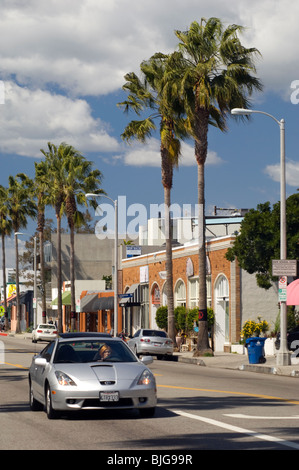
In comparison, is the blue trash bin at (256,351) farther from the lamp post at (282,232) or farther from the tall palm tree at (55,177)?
the tall palm tree at (55,177)

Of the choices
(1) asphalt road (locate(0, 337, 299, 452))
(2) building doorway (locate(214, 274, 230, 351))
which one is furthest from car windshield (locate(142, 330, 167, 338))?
(1) asphalt road (locate(0, 337, 299, 452))

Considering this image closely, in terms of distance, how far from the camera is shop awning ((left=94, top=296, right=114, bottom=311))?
6625 centimetres

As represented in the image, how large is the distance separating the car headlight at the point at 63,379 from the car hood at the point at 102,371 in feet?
0.19

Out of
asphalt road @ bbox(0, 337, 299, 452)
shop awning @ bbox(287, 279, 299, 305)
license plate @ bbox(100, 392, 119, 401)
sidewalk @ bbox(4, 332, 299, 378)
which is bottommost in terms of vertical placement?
sidewalk @ bbox(4, 332, 299, 378)

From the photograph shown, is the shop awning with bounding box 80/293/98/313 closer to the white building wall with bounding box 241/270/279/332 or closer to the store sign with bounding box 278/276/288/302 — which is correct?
the white building wall with bounding box 241/270/279/332

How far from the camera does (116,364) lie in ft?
43.9

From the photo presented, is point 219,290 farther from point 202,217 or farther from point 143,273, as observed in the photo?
point 143,273

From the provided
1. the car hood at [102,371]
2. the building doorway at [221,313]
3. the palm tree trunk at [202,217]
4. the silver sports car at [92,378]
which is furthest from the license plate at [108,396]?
the building doorway at [221,313]

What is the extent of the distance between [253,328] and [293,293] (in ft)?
23.4

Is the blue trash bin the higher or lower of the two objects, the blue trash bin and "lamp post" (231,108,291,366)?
the lower

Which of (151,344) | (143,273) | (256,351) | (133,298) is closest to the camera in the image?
(256,351)

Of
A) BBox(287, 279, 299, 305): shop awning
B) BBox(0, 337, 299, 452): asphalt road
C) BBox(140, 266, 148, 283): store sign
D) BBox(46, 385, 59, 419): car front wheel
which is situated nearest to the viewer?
BBox(0, 337, 299, 452): asphalt road

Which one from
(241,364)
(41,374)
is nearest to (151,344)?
(241,364)

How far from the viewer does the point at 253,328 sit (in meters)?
41.2
